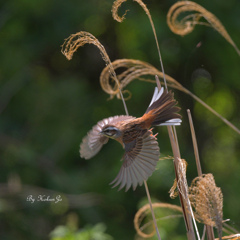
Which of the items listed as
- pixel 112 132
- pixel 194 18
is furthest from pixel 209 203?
pixel 194 18

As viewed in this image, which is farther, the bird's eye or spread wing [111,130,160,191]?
the bird's eye

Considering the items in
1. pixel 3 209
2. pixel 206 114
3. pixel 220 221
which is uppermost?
pixel 206 114

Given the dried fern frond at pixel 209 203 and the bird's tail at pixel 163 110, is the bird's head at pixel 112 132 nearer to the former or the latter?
the bird's tail at pixel 163 110

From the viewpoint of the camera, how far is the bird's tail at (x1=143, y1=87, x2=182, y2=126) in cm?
112

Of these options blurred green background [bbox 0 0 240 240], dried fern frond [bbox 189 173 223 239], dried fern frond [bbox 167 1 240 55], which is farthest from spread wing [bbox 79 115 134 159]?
blurred green background [bbox 0 0 240 240]

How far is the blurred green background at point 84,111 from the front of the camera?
314cm

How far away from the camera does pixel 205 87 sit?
2.78 metres

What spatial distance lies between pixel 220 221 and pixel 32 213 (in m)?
2.81

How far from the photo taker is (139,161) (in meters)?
1.13

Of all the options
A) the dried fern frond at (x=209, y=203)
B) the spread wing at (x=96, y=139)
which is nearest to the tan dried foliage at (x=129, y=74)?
the spread wing at (x=96, y=139)

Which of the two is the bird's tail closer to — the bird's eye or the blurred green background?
the bird's eye

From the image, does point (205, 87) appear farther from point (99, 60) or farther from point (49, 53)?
point (49, 53)

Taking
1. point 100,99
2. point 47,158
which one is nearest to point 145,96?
→ point 100,99

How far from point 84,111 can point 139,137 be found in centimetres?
229
